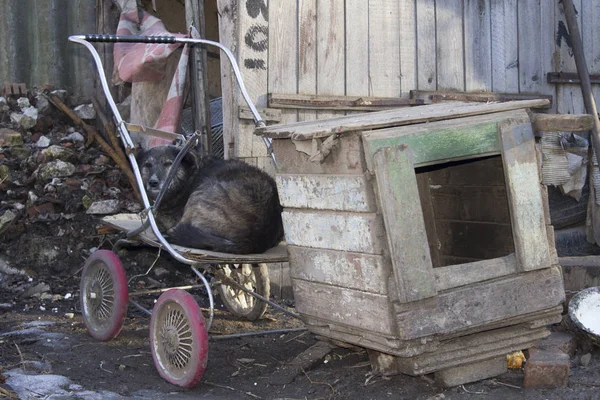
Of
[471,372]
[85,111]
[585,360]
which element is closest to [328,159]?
[471,372]

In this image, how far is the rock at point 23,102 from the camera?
7.59m

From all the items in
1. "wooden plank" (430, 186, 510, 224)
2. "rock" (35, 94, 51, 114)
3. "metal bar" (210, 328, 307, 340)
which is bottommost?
"metal bar" (210, 328, 307, 340)

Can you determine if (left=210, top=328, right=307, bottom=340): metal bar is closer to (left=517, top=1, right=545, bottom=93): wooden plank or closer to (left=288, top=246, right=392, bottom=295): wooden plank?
(left=288, top=246, right=392, bottom=295): wooden plank

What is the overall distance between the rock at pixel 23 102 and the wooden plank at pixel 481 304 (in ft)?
18.2

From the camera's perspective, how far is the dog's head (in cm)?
515

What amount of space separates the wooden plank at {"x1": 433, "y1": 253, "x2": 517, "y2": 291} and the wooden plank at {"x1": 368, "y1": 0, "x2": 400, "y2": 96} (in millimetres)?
2739

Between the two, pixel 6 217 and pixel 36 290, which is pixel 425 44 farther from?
pixel 6 217

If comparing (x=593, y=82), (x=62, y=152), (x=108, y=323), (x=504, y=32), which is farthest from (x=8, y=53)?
(x=593, y=82)

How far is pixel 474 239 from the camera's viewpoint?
14.4 feet

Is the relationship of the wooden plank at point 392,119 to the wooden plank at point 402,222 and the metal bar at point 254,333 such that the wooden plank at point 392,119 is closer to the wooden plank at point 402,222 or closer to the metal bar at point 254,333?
the wooden plank at point 402,222

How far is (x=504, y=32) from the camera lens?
649 cm

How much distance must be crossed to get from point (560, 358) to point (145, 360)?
7.39 feet

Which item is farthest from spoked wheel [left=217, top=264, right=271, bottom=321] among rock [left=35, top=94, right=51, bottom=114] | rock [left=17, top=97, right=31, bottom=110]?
rock [left=17, top=97, right=31, bottom=110]

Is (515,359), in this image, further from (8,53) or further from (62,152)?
(8,53)
